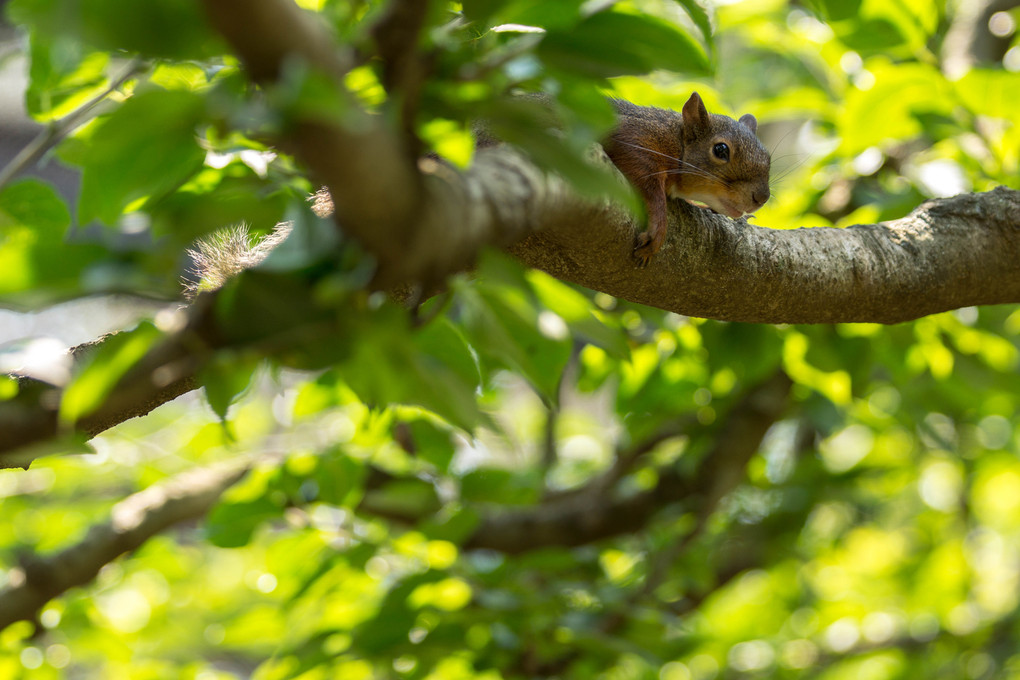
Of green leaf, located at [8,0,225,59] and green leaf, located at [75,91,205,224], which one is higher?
green leaf, located at [8,0,225,59]

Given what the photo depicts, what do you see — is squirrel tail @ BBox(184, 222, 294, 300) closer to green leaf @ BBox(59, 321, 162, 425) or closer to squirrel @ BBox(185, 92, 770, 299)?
squirrel @ BBox(185, 92, 770, 299)

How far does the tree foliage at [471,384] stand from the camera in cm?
41

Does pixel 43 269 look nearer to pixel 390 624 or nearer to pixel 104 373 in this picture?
pixel 104 373

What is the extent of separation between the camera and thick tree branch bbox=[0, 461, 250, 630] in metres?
1.55

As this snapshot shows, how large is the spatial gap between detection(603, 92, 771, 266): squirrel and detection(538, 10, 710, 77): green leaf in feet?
2.43

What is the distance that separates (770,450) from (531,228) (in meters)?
2.88

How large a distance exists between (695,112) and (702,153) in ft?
0.27

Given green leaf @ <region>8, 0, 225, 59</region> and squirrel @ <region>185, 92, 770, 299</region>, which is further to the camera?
squirrel @ <region>185, 92, 770, 299</region>

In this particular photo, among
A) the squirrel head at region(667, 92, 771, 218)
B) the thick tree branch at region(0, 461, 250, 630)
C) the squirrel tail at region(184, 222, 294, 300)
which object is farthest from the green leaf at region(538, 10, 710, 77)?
the thick tree branch at region(0, 461, 250, 630)

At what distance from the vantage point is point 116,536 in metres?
1.72

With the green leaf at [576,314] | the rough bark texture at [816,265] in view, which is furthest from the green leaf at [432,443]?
the green leaf at [576,314]

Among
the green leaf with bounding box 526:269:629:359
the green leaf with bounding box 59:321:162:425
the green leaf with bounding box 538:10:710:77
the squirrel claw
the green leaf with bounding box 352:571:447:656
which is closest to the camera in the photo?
the green leaf with bounding box 59:321:162:425

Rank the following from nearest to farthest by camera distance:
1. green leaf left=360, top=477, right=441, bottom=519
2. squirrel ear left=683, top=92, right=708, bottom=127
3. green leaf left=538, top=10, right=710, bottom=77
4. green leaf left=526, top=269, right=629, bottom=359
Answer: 1. green leaf left=538, top=10, right=710, bottom=77
2. green leaf left=526, top=269, right=629, bottom=359
3. green leaf left=360, top=477, right=441, bottom=519
4. squirrel ear left=683, top=92, right=708, bottom=127

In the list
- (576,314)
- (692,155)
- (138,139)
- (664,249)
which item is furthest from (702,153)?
(138,139)
